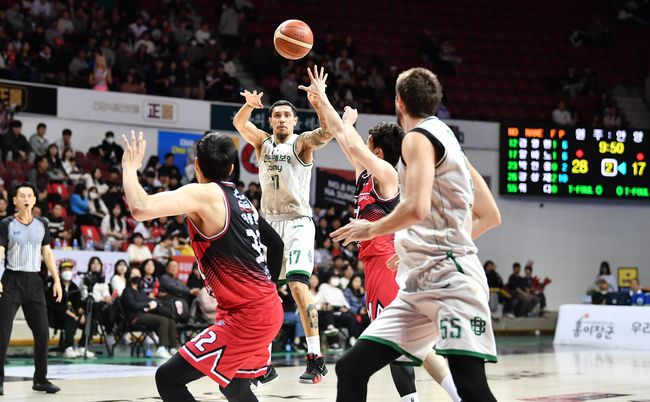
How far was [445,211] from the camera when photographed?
4559mm

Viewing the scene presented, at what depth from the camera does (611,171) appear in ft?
66.8

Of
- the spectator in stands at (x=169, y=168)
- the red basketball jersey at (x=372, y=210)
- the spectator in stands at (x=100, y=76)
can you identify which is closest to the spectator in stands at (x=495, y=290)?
the spectator in stands at (x=169, y=168)

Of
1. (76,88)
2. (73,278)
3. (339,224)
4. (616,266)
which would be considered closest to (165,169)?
(76,88)

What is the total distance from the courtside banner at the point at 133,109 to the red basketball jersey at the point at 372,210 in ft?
42.4

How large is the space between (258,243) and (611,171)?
16508 mm

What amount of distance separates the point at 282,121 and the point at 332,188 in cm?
1324

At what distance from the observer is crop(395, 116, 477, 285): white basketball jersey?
14.8 ft

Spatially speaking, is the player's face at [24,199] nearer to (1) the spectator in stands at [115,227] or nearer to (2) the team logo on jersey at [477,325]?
(2) the team logo on jersey at [477,325]

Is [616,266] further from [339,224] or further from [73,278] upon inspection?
[73,278]

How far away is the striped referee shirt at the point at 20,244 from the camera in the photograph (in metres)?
8.96

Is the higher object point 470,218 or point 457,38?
point 457,38

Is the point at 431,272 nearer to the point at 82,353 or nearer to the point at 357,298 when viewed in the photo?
the point at 82,353

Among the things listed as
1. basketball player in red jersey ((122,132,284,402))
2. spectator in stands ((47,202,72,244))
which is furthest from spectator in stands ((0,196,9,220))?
basketball player in red jersey ((122,132,284,402))

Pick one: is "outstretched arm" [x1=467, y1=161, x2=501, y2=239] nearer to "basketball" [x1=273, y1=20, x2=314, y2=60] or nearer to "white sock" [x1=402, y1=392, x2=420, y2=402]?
"white sock" [x1=402, y1=392, x2=420, y2=402]
